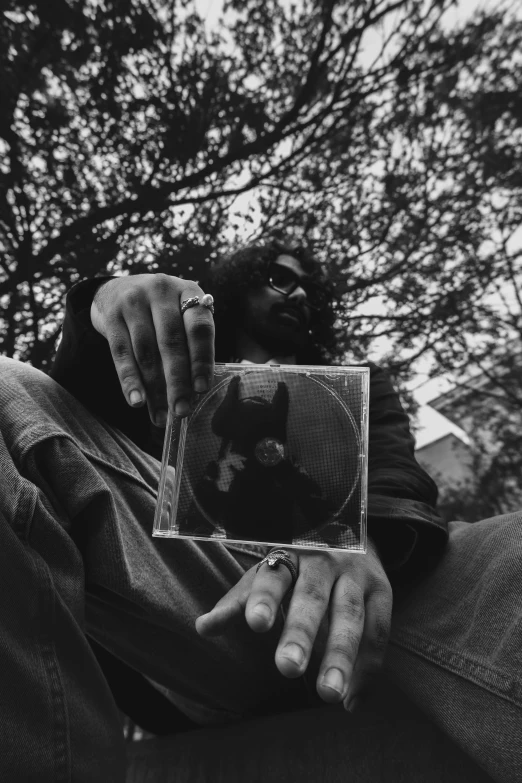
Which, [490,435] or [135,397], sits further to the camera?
[490,435]

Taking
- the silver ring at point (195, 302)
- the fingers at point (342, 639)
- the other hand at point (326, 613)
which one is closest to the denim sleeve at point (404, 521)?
the other hand at point (326, 613)

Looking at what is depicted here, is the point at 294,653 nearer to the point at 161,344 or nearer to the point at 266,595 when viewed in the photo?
the point at 266,595

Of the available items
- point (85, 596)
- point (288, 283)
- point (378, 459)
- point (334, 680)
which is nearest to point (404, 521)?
point (378, 459)

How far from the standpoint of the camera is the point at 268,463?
1007 millimetres

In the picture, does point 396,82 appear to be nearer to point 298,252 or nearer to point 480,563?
point 298,252

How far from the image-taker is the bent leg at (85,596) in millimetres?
734

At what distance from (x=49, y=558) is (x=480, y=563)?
2.81 ft

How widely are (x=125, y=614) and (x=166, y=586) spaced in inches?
4.3

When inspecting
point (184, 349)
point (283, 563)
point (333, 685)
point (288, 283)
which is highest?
point (288, 283)

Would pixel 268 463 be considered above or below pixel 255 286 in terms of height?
below

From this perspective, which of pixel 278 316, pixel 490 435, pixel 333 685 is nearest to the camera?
pixel 333 685

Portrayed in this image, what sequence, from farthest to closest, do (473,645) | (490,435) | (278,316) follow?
(490,435) < (278,316) < (473,645)

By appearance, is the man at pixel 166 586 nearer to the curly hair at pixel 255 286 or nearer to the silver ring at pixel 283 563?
the silver ring at pixel 283 563

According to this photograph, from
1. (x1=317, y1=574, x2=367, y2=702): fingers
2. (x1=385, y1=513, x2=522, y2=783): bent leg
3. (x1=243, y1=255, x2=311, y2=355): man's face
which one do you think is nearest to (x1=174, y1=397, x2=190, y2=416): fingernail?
(x1=317, y1=574, x2=367, y2=702): fingers
